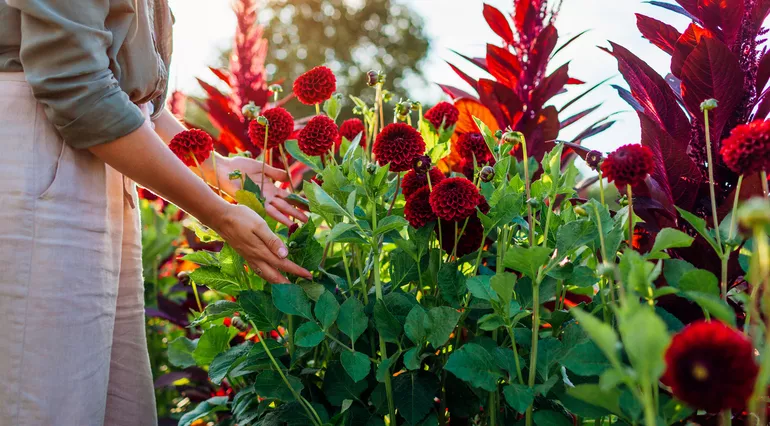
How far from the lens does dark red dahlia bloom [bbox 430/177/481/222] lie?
924 millimetres

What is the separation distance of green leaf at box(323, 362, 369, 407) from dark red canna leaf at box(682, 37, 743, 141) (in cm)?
69

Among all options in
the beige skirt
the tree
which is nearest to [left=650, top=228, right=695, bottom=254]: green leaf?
the beige skirt

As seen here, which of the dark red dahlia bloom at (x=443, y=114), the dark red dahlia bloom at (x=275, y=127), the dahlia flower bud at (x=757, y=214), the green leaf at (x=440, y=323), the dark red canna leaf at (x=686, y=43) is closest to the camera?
the dahlia flower bud at (x=757, y=214)

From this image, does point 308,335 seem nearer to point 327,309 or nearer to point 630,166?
point 327,309

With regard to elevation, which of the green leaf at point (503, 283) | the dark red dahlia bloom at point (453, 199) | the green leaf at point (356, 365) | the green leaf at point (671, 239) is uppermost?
the green leaf at point (671, 239)

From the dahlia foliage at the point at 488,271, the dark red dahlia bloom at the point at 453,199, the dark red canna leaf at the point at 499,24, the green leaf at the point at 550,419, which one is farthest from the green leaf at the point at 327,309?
the dark red canna leaf at the point at 499,24

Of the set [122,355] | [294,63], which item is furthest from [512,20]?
[294,63]

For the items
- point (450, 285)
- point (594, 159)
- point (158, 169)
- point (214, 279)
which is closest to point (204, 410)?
point (214, 279)

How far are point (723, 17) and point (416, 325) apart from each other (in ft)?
2.22

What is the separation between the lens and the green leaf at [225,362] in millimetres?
1059

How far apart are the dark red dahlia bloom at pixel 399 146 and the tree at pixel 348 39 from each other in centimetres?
1783

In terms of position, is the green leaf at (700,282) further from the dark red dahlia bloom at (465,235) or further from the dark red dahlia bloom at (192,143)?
the dark red dahlia bloom at (192,143)

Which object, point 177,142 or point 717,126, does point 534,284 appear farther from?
point 177,142

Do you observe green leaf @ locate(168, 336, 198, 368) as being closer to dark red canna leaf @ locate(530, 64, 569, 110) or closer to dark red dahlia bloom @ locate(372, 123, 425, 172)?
dark red dahlia bloom @ locate(372, 123, 425, 172)
